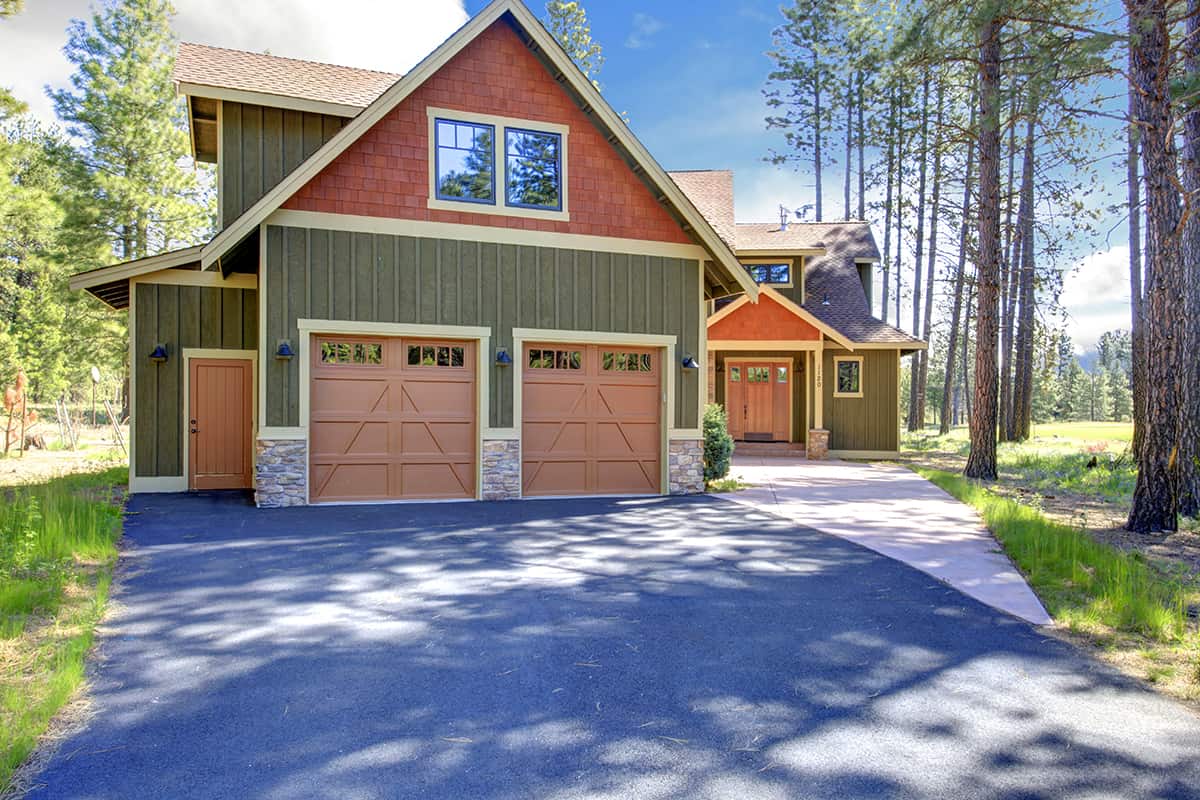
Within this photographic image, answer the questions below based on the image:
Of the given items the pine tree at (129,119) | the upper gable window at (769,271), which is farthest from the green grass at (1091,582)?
the pine tree at (129,119)

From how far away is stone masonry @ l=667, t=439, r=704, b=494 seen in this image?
11.6 meters

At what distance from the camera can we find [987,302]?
1341cm

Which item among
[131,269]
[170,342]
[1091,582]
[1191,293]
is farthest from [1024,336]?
[131,269]

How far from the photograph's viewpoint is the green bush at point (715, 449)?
1230 centimetres

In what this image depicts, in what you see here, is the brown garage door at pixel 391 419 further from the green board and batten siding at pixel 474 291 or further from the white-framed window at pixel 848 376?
the white-framed window at pixel 848 376

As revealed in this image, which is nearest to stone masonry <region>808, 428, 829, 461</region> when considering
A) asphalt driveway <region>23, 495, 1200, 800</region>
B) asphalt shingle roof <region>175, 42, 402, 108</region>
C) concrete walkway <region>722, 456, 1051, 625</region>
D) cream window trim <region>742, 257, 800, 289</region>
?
concrete walkway <region>722, 456, 1051, 625</region>

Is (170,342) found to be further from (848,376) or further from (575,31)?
(575,31)

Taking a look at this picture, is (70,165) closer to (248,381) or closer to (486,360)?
(248,381)

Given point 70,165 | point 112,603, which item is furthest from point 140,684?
point 70,165

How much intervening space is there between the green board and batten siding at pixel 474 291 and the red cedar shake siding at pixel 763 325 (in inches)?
270

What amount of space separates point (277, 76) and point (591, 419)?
25.5ft

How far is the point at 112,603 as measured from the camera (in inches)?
205

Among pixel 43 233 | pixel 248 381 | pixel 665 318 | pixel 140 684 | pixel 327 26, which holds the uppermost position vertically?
pixel 327 26

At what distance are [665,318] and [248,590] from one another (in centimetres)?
740
